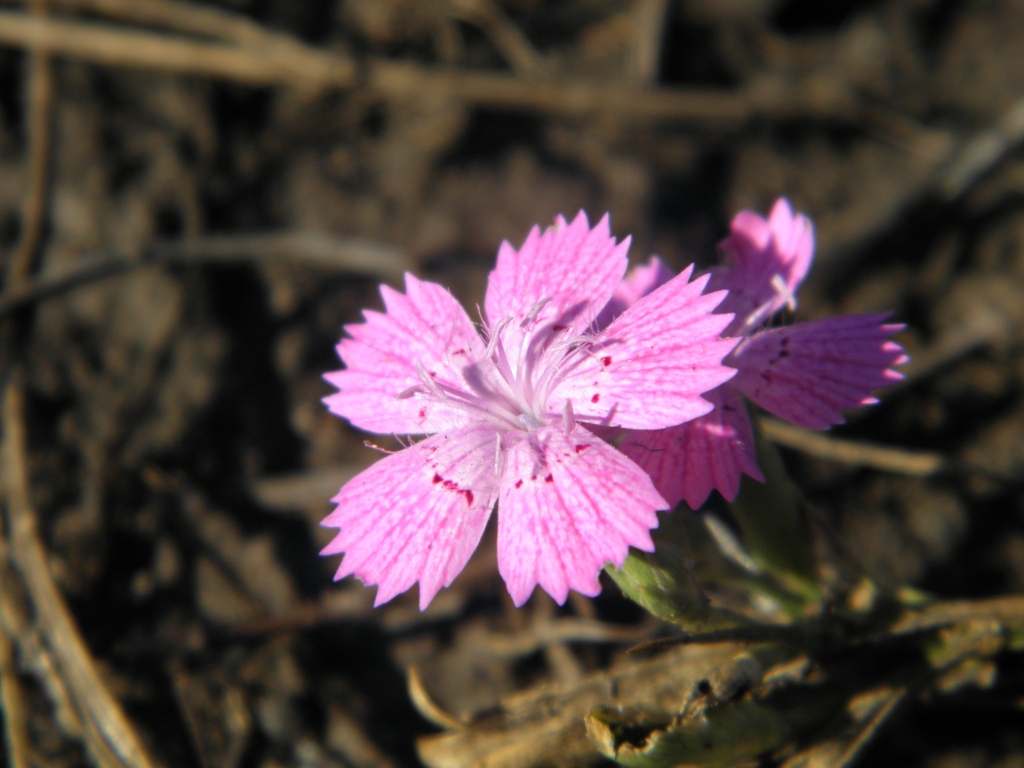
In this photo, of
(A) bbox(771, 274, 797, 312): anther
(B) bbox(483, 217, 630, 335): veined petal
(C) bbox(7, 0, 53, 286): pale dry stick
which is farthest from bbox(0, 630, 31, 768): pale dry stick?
(A) bbox(771, 274, 797, 312): anther

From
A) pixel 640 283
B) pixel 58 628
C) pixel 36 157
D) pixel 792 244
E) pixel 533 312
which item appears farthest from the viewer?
pixel 36 157

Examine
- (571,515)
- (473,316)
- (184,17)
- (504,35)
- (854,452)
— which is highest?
(184,17)

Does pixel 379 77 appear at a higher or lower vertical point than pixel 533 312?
higher

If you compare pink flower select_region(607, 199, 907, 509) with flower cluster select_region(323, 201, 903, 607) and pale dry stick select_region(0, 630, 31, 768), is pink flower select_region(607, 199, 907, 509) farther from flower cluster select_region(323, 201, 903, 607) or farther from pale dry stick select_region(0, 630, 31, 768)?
pale dry stick select_region(0, 630, 31, 768)

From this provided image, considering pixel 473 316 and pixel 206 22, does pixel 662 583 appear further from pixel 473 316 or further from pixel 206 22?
pixel 206 22

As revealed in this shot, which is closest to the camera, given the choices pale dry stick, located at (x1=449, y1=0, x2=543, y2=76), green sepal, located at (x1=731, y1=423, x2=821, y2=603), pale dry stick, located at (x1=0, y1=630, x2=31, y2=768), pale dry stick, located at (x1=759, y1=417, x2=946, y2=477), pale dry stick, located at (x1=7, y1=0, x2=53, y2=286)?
green sepal, located at (x1=731, y1=423, x2=821, y2=603)

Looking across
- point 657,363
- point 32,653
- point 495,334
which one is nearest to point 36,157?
point 32,653
